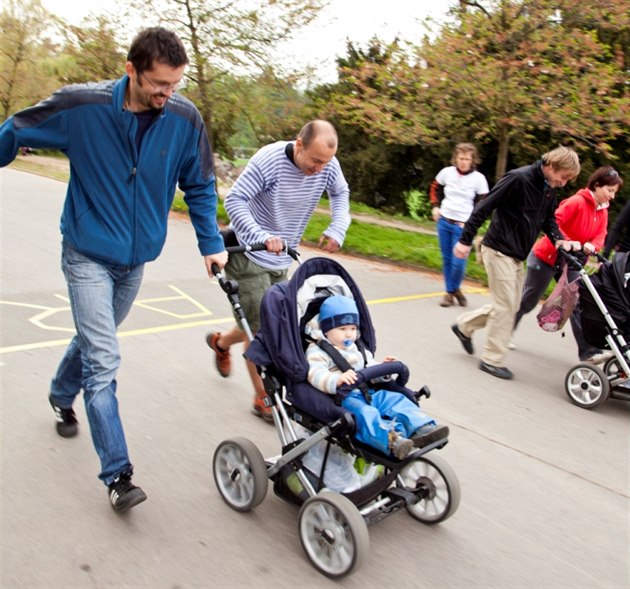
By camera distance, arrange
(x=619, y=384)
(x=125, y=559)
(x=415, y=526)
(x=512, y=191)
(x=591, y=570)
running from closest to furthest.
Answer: (x=125, y=559), (x=591, y=570), (x=415, y=526), (x=619, y=384), (x=512, y=191)

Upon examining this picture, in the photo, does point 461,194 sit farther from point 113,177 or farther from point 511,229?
point 113,177

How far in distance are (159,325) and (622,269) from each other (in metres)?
4.16

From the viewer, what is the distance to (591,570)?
3.20 m

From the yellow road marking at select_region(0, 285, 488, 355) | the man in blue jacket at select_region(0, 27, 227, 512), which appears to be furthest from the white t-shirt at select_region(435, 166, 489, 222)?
the man in blue jacket at select_region(0, 27, 227, 512)

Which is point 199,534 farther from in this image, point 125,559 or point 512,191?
point 512,191

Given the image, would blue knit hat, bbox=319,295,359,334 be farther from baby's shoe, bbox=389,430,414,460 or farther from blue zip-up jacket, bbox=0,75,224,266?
blue zip-up jacket, bbox=0,75,224,266

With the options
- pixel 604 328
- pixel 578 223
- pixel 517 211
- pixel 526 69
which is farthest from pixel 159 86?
pixel 526 69

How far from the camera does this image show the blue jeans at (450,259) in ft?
26.6

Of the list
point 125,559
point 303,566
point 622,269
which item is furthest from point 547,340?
point 125,559

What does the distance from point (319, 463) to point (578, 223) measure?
4.06 metres

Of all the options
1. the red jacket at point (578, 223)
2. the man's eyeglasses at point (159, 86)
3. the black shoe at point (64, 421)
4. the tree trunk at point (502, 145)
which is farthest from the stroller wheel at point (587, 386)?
the tree trunk at point (502, 145)

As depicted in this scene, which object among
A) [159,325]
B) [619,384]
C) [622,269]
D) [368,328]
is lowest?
[159,325]

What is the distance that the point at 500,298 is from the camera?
5859mm

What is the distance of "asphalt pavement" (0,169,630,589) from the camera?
303cm
